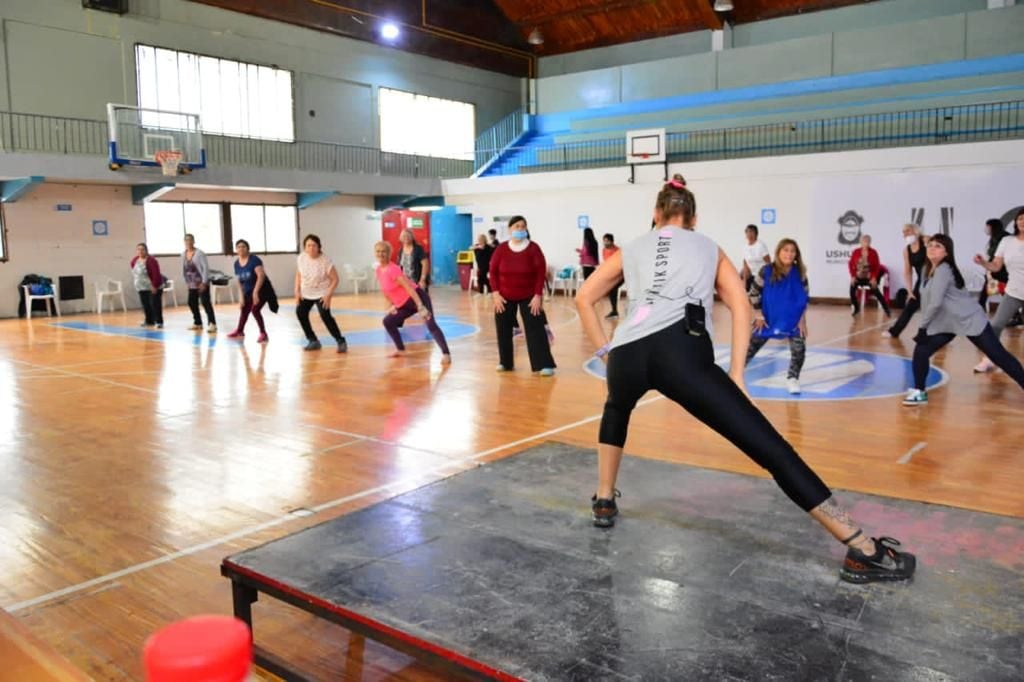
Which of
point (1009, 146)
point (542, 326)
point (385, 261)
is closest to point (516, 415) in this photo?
point (542, 326)

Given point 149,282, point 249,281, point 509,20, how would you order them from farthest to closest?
point 509,20 < point 149,282 < point 249,281

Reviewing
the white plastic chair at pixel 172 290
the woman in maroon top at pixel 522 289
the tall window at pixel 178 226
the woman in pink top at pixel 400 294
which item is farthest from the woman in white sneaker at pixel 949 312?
the tall window at pixel 178 226

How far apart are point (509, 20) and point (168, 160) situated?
1388cm

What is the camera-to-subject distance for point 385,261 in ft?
32.7

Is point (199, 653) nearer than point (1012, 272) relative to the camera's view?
Yes

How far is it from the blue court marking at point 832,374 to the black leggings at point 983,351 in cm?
50

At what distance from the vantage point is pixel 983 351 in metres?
6.79

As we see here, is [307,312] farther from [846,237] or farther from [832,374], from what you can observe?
[846,237]

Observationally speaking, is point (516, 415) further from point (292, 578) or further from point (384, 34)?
point (384, 34)

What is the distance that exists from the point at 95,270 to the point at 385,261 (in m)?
12.1

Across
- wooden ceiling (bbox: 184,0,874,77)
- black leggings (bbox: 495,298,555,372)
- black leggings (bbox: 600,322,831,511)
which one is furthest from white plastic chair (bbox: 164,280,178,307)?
black leggings (bbox: 600,322,831,511)

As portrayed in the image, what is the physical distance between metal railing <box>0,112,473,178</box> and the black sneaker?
17810 millimetres

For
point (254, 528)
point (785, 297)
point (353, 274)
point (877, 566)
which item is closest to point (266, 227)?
point (353, 274)

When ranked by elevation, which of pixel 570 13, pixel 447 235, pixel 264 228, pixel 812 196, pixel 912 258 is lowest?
pixel 912 258
